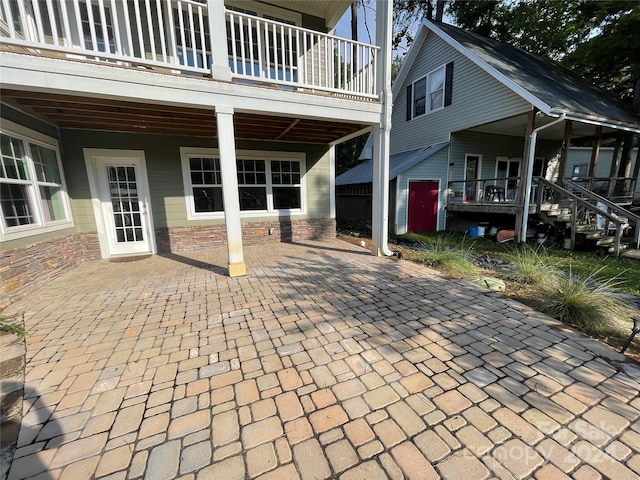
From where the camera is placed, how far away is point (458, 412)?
1820 mm

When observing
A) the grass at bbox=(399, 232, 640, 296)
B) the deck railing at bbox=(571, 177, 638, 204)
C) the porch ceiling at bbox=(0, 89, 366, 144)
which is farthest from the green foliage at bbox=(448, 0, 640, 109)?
the porch ceiling at bbox=(0, 89, 366, 144)

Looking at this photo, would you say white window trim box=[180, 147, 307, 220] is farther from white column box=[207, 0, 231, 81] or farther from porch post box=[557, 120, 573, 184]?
porch post box=[557, 120, 573, 184]

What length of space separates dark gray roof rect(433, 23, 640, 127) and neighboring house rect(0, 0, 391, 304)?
5245 mm

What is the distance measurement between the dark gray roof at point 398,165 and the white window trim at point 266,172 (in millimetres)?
3590

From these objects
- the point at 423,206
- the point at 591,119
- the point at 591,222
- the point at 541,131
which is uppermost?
the point at 541,131

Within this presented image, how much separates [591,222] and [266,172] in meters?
9.08

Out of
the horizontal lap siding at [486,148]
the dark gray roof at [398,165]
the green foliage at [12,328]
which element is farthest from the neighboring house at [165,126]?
the horizontal lap siding at [486,148]

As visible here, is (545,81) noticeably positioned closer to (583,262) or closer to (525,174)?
(525,174)

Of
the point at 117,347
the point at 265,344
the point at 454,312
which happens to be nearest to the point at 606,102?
the point at 454,312

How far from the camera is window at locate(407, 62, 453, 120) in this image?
32.4ft

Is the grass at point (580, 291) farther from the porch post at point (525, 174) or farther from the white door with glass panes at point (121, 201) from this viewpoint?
the white door with glass panes at point (121, 201)

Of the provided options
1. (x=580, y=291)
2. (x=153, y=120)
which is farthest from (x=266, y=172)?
(x=580, y=291)

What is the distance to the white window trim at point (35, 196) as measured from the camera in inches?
149

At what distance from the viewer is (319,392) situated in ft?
6.59
